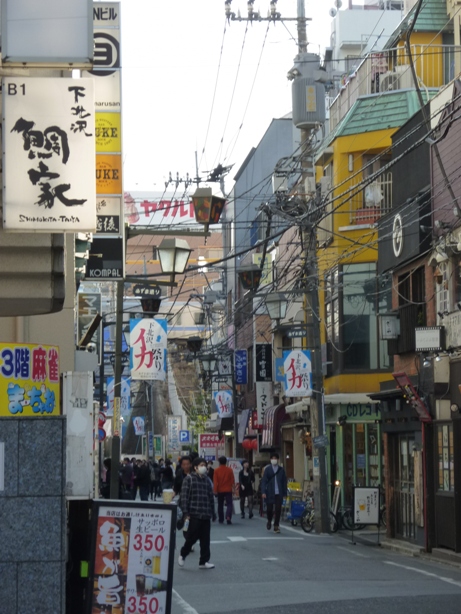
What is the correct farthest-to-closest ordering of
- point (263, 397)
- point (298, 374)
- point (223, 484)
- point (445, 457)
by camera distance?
point (263, 397), point (223, 484), point (298, 374), point (445, 457)

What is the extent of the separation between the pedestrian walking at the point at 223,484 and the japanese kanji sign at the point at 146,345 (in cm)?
458

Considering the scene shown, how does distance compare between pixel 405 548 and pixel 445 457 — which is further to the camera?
pixel 405 548

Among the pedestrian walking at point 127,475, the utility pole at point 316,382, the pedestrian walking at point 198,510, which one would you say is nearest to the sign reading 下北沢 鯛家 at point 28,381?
the pedestrian walking at point 198,510

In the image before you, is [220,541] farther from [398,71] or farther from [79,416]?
[398,71]

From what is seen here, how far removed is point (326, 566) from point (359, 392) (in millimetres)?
16452

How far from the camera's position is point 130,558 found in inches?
396

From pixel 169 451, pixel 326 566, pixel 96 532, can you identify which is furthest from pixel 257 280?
pixel 169 451

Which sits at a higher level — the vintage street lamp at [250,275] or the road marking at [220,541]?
the vintage street lamp at [250,275]

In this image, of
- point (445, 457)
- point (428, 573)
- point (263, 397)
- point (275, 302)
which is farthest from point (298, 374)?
point (263, 397)

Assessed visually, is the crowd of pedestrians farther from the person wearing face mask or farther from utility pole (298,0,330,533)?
utility pole (298,0,330,533)

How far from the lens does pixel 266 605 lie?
1357 cm

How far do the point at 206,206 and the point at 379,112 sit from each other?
19061mm

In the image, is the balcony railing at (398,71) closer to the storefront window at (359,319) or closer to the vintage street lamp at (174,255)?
the storefront window at (359,319)

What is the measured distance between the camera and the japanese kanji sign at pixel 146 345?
34.3 metres
